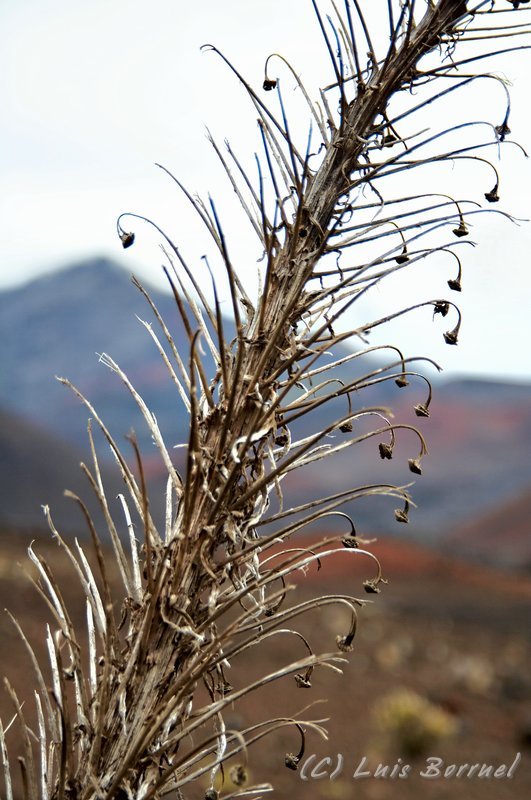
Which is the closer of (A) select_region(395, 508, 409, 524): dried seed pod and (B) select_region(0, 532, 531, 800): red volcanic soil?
(A) select_region(395, 508, 409, 524): dried seed pod

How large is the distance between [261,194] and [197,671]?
0.76 meters

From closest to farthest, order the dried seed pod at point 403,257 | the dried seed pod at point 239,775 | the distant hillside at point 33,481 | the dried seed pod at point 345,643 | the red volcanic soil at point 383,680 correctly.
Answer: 1. the dried seed pod at point 239,775
2. the dried seed pod at point 345,643
3. the dried seed pod at point 403,257
4. the red volcanic soil at point 383,680
5. the distant hillside at point 33,481

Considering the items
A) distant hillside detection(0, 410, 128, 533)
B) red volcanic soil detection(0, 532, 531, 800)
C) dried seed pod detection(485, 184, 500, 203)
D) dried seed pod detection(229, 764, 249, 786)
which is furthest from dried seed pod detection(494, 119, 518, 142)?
distant hillside detection(0, 410, 128, 533)

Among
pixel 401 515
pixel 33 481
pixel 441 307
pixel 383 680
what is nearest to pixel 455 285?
pixel 441 307

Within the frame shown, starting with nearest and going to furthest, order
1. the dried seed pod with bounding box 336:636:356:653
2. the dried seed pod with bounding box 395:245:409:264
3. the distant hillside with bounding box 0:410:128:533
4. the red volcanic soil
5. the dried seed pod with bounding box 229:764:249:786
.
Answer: the dried seed pod with bounding box 229:764:249:786
the dried seed pod with bounding box 336:636:356:653
the dried seed pod with bounding box 395:245:409:264
the red volcanic soil
the distant hillside with bounding box 0:410:128:533

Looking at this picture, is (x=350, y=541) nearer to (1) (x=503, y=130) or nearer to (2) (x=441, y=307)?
(2) (x=441, y=307)

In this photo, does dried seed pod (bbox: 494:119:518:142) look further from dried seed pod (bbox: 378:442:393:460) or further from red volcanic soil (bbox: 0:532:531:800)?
red volcanic soil (bbox: 0:532:531:800)

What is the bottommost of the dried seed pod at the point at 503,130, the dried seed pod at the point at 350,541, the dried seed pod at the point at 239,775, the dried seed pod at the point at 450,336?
the dried seed pod at the point at 239,775

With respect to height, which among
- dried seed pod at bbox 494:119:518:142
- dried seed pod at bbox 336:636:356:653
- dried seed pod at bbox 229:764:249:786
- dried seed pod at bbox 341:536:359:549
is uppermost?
dried seed pod at bbox 494:119:518:142

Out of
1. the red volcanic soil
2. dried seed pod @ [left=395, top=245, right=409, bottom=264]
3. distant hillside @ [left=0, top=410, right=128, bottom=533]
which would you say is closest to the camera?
dried seed pod @ [left=395, top=245, right=409, bottom=264]

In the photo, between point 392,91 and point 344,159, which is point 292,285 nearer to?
point 344,159

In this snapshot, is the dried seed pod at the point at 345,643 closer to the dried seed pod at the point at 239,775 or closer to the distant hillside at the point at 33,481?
the dried seed pod at the point at 239,775

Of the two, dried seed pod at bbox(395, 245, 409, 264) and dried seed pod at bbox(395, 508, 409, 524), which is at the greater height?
dried seed pod at bbox(395, 245, 409, 264)

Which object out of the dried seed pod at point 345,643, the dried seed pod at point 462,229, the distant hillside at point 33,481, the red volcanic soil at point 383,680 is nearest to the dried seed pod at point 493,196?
the dried seed pod at point 462,229
